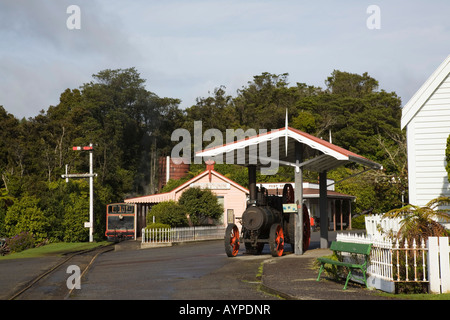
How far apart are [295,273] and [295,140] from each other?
23.5 ft

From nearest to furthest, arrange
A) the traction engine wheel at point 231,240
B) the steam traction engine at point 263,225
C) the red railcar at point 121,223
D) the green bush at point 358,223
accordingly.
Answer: the steam traction engine at point 263,225 → the traction engine wheel at point 231,240 → the red railcar at point 121,223 → the green bush at point 358,223

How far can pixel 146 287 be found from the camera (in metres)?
13.8

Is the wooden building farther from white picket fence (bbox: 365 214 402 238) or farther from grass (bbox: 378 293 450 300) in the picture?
grass (bbox: 378 293 450 300)

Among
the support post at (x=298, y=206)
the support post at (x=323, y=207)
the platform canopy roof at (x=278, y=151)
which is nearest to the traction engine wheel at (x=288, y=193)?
the platform canopy roof at (x=278, y=151)

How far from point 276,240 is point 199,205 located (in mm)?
17166

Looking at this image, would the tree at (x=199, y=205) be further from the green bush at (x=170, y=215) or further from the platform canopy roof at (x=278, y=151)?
the platform canopy roof at (x=278, y=151)

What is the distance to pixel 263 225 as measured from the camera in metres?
20.6

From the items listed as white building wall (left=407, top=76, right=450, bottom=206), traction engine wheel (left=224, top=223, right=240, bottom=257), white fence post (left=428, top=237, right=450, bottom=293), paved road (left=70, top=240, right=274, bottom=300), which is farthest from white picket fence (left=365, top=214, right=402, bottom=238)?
traction engine wheel (left=224, top=223, right=240, bottom=257)

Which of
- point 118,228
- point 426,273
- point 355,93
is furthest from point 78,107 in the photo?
point 426,273

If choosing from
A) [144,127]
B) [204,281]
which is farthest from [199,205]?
[144,127]

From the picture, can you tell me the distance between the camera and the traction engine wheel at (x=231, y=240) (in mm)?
21000

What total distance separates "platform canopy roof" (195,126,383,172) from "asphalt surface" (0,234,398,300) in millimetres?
3474

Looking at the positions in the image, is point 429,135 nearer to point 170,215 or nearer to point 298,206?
point 298,206
